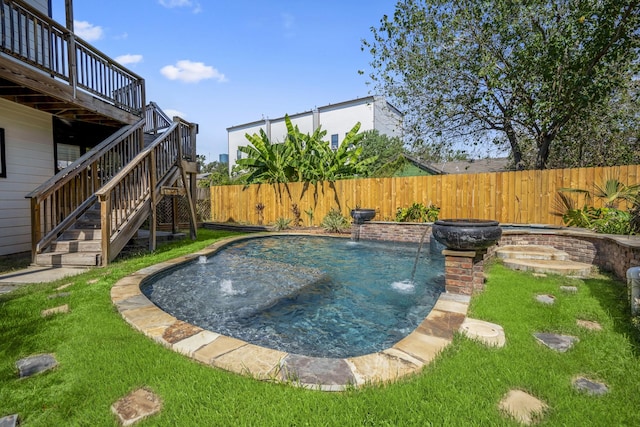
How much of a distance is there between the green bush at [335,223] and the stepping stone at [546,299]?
785cm

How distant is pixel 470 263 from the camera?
340 centimetres

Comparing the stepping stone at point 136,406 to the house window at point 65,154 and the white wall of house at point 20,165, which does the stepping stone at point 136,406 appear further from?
the house window at point 65,154

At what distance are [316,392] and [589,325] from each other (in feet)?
8.67

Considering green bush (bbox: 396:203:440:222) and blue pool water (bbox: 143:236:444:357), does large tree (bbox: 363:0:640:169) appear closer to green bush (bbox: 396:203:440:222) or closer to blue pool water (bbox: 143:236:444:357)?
green bush (bbox: 396:203:440:222)

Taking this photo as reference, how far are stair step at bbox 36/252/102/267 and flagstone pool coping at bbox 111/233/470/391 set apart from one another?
2984 millimetres

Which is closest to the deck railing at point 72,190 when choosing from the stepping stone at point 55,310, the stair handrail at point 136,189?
the stair handrail at point 136,189

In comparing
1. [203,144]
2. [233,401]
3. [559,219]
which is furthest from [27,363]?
[203,144]

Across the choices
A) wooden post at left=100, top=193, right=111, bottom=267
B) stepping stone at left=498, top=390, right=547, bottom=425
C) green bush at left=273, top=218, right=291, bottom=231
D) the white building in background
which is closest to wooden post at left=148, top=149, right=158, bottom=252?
wooden post at left=100, top=193, right=111, bottom=267

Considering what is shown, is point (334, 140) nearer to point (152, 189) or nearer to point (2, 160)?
point (152, 189)

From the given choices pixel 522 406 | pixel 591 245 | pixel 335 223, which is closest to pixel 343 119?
pixel 335 223

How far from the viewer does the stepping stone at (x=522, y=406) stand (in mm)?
1554

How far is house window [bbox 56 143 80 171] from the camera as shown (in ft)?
25.1

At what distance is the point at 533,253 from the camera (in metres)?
5.31

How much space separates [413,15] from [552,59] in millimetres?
5046
